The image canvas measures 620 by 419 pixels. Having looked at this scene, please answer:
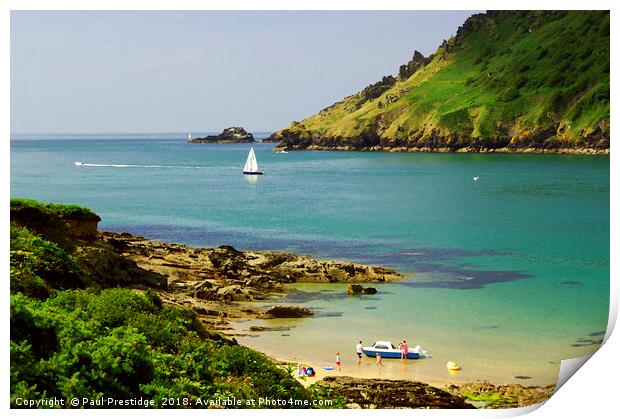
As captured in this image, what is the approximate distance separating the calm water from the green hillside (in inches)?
339

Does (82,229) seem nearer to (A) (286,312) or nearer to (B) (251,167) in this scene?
(A) (286,312)

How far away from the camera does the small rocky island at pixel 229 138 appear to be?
6575 inches

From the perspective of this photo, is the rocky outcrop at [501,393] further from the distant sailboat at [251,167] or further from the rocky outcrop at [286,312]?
the distant sailboat at [251,167]

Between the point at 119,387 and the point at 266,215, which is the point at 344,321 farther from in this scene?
the point at 266,215

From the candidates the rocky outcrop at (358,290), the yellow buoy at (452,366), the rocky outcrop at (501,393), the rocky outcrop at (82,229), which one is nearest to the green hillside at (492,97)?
the rocky outcrop at (358,290)

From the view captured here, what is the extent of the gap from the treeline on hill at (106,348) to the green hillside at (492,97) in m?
28.9

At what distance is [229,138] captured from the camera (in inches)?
6708

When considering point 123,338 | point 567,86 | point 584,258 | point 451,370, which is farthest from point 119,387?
point 567,86

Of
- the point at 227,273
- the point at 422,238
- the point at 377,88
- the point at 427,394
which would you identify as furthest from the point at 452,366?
the point at 377,88

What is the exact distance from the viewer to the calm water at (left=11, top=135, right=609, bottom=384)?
20.2 metres

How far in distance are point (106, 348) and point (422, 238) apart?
2629 centimetres

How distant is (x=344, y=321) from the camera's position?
72.8 ft

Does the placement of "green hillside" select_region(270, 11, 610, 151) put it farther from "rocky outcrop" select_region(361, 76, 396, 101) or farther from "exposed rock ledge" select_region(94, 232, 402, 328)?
"exposed rock ledge" select_region(94, 232, 402, 328)

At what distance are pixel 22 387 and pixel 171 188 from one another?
134ft
